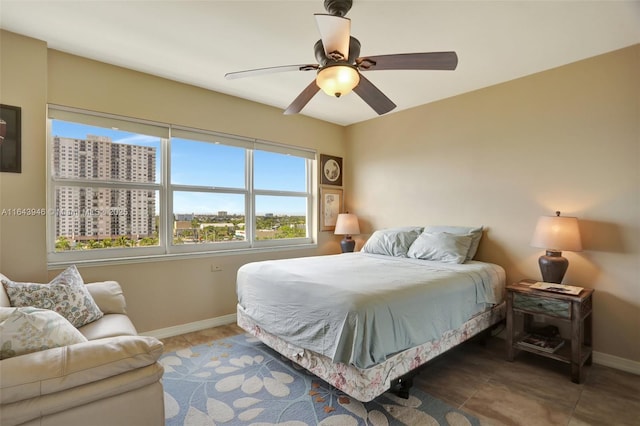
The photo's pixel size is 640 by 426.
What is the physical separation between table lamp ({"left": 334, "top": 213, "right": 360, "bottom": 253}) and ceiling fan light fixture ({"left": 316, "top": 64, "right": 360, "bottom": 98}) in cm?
269

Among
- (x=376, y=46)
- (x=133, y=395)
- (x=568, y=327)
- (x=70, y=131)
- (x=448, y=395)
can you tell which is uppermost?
(x=376, y=46)

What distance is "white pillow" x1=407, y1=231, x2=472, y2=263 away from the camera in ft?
10.1

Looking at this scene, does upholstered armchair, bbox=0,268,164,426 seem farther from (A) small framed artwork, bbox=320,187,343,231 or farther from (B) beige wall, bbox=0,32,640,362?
(A) small framed artwork, bbox=320,187,343,231

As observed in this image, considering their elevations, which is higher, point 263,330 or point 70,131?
point 70,131

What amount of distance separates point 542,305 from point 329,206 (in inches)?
115

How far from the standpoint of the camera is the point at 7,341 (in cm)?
119

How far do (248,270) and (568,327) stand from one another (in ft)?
9.78

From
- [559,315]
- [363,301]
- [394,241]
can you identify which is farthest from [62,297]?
[559,315]

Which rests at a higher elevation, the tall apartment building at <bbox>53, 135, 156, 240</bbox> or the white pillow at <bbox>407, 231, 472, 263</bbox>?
the tall apartment building at <bbox>53, 135, 156, 240</bbox>

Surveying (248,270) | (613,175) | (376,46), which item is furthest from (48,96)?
(613,175)

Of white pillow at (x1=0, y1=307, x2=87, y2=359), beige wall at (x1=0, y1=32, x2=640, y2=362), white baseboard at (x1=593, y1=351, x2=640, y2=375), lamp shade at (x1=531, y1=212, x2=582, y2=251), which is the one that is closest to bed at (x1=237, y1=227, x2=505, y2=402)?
lamp shade at (x1=531, y1=212, x2=582, y2=251)

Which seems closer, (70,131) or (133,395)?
(133,395)

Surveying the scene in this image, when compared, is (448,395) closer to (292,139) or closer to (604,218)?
(604,218)

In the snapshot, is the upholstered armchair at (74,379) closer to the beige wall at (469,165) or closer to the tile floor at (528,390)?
the beige wall at (469,165)
